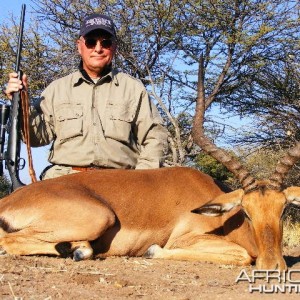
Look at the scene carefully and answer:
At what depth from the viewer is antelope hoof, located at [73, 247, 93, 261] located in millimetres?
5316

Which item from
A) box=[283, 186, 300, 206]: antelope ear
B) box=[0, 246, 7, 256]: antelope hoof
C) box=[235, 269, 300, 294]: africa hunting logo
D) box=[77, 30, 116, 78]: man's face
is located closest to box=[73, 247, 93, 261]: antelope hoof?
box=[0, 246, 7, 256]: antelope hoof

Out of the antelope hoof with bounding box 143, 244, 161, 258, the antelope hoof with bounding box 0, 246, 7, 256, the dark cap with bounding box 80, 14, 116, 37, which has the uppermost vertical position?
the dark cap with bounding box 80, 14, 116, 37

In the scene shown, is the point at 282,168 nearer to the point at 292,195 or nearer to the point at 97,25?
the point at 292,195

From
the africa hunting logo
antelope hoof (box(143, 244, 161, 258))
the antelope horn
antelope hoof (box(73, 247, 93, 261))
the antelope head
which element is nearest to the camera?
the africa hunting logo

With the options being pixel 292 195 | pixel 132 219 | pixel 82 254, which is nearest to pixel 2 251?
pixel 82 254

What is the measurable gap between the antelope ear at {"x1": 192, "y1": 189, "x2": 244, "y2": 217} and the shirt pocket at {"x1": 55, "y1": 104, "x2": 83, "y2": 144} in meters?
1.88

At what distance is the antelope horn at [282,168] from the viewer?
5.64 meters

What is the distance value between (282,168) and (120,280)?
7.17ft

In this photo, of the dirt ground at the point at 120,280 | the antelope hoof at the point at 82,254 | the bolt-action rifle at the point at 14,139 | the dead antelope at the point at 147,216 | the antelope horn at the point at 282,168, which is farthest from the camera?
the bolt-action rifle at the point at 14,139

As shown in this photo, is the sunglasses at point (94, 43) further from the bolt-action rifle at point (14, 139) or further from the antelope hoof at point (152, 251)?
the antelope hoof at point (152, 251)

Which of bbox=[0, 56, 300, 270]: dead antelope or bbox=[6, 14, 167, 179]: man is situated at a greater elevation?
bbox=[6, 14, 167, 179]: man

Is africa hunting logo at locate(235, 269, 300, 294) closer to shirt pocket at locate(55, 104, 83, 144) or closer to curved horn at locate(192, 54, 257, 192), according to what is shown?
curved horn at locate(192, 54, 257, 192)

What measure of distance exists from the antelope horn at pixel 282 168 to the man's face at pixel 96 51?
2422 mm

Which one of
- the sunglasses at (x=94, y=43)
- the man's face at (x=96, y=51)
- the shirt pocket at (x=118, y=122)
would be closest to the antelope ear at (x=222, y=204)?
the shirt pocket at (x=118, y=122)
